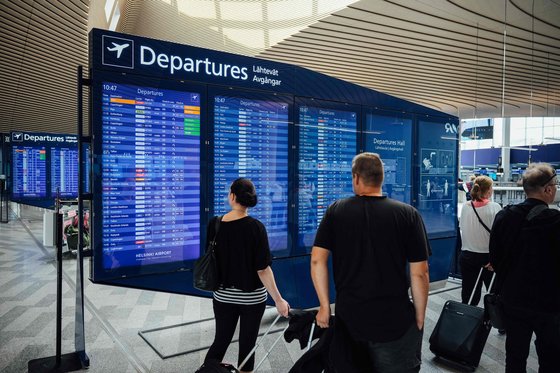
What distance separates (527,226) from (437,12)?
5897mm

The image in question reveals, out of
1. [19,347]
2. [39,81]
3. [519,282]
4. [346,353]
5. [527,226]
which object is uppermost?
[39,81]

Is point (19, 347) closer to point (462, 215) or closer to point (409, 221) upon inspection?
point (409, 221)

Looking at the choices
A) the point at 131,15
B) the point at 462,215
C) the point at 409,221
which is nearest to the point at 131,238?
the point at 409,221

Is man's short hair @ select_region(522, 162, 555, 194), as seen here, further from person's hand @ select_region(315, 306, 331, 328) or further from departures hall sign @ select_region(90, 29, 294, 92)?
departures hall sign @ select_region(90, 29, 294, 92)

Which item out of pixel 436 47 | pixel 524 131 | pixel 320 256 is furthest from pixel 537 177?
pixel 524 131

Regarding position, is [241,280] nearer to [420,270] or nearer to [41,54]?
[420,270]

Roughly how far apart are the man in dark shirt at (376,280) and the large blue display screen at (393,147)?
10.3 feet

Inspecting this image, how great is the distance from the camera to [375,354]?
207 centimetres

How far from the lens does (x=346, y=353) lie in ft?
6.82

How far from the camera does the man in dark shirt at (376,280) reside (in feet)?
6.64

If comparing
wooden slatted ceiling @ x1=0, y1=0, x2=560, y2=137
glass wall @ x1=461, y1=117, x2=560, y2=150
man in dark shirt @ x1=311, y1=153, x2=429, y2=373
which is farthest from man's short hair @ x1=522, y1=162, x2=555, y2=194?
glass wall @ x1=461, y1=117, x2=560, y2=150

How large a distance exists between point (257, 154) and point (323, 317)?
232cm

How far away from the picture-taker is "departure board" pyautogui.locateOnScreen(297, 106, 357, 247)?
4.62m

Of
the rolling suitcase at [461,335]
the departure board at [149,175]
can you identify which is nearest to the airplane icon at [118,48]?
the departure board at [149,175]
